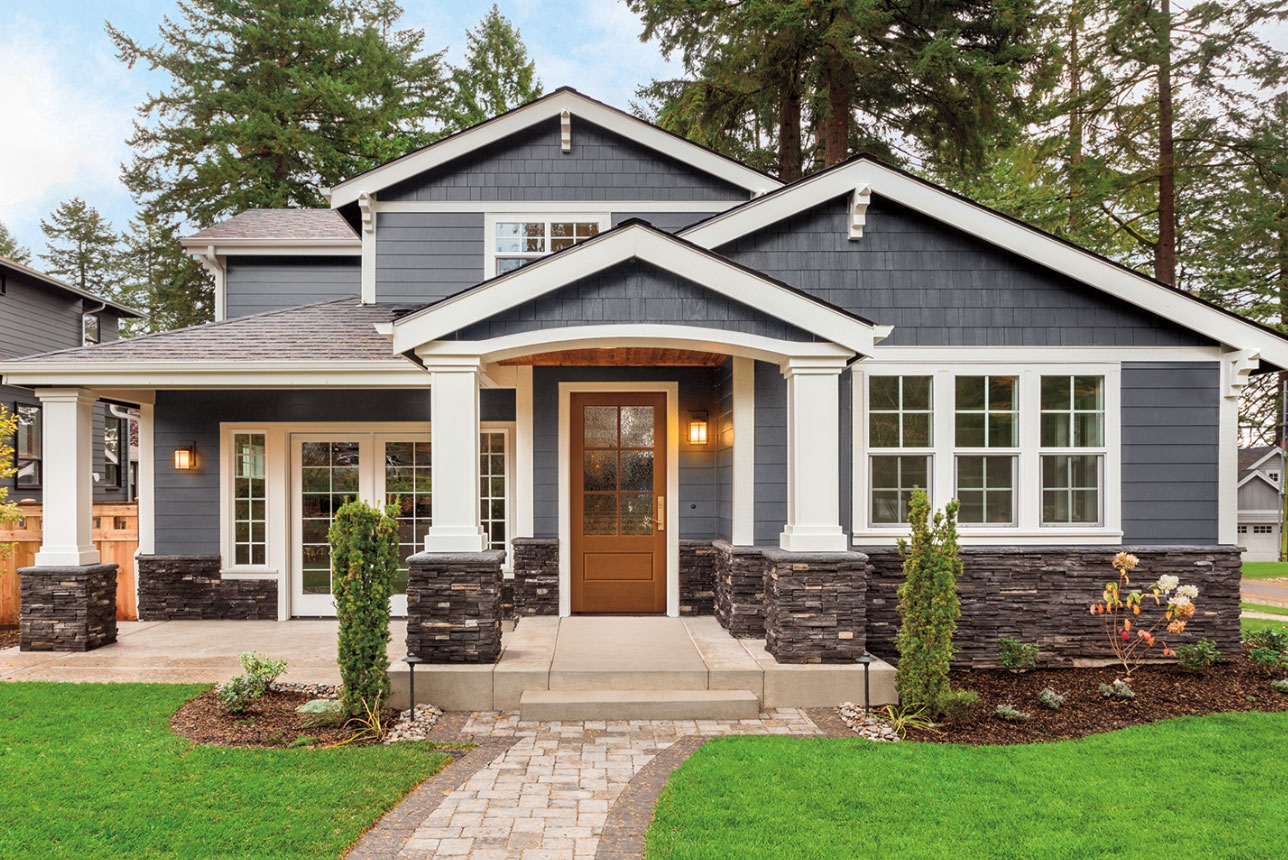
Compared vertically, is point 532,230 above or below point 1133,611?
above

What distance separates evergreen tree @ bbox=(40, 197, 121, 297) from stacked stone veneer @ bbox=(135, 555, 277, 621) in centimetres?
2709

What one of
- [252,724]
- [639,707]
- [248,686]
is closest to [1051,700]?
[639,707]

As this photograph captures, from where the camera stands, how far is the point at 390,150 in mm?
17328

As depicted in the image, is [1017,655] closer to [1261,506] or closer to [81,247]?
[1261,506]

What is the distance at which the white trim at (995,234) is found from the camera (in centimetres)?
639

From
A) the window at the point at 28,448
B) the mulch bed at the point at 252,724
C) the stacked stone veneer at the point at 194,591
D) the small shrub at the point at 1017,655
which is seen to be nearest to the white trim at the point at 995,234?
the small shrub at the point at 1017,655

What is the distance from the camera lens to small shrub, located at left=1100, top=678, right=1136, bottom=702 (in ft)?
17.9

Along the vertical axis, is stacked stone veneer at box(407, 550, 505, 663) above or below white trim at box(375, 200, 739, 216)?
below

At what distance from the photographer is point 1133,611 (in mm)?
6336

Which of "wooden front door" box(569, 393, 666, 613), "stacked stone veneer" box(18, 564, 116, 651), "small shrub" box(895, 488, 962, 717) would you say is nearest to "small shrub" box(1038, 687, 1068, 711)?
"small shrub" box(895, 488, 962, 717)

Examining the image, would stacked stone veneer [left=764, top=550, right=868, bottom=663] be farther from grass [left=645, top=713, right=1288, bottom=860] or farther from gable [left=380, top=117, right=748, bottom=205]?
gable [left=380, top=117, right=748, bottom=205]

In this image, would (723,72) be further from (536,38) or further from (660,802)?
(536,38)

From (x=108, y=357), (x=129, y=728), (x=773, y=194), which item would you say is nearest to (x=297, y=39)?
(x=108, y=357)

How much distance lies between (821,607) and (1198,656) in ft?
11.3
